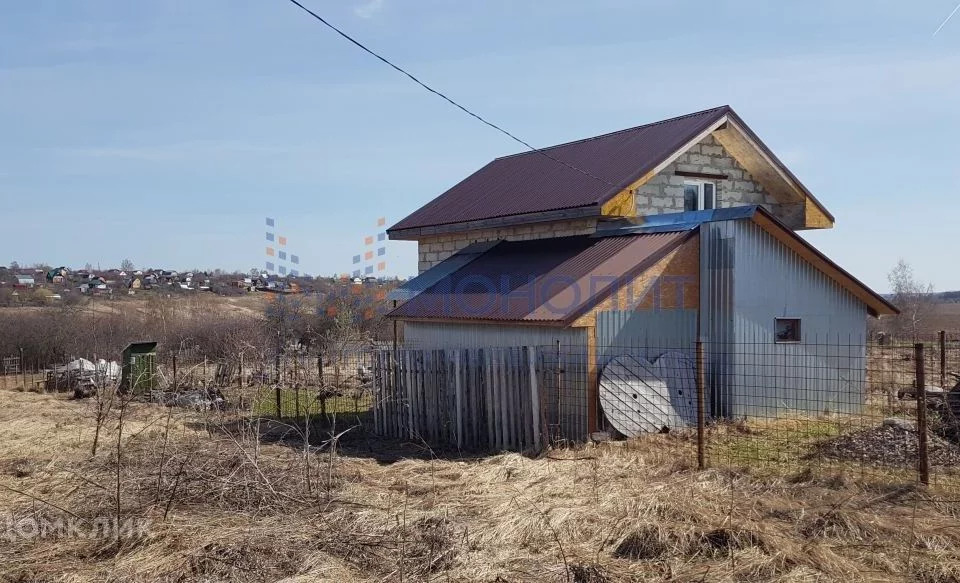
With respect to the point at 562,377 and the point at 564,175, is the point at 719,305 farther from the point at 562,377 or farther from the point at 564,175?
the point at 564,175

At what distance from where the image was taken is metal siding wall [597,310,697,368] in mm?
12633

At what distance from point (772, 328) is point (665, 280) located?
2229 millimetres

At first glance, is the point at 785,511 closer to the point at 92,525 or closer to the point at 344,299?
the point at 92,525

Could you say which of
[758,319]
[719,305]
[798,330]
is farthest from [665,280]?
[798,330]

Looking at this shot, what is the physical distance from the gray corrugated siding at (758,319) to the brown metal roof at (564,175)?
227 centimetres

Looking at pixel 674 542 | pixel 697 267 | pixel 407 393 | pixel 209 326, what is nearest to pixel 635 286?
pixel 697 267

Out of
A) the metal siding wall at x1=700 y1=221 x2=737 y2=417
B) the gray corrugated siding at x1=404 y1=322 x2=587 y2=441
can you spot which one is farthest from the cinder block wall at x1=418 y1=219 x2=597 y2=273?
the gray corrugated siding at x1=404 y1=322 x2=587 y2=441

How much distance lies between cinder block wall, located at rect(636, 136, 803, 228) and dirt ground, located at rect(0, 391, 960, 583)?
706cm

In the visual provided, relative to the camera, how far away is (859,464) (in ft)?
32.3

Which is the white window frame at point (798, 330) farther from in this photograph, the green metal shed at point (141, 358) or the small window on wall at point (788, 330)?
the green metal shed at point (141, 358)

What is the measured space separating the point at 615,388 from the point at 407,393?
11.7 ft

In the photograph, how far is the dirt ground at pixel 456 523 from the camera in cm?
611

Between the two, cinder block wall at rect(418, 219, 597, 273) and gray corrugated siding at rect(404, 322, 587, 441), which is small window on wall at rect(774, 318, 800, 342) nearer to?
cinder block wall at rect(418, 219, 597, 273)

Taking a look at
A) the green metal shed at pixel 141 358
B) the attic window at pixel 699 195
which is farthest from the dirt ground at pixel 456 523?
the green metal shed at pixel 141 358
